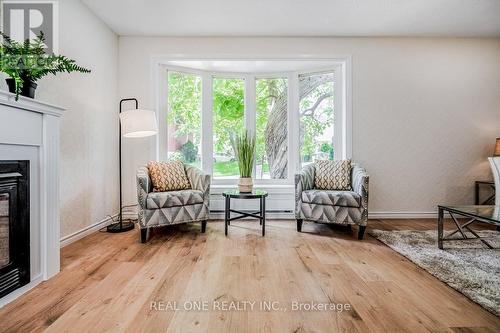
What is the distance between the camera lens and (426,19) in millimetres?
3266

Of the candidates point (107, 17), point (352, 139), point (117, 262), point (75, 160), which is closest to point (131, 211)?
point (75, 160)

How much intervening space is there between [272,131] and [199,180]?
1.54 meters

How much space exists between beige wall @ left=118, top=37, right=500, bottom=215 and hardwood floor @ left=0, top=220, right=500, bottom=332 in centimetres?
151

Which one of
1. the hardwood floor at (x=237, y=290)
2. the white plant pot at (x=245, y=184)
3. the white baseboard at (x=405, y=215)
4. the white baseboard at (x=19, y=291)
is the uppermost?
the white plant pot at (x=245, y=184)

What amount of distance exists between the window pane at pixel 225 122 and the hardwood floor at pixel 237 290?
157 centimetres

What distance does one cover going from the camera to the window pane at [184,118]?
396 centimetres

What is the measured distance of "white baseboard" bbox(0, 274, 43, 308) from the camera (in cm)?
153

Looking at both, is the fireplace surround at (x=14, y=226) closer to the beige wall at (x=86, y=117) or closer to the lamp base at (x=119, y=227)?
the beige wall at (x=86, y=117)

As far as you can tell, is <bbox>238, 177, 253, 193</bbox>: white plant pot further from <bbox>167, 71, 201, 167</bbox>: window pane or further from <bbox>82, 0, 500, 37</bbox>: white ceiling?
<bbox>82, 0, 500, 37</bbox>: white ceiling

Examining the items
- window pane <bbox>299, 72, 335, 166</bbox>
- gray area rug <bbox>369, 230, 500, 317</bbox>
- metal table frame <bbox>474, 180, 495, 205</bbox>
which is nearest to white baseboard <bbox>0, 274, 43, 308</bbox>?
gray area rug <bbox>369, 230, 500, 317</bbox>

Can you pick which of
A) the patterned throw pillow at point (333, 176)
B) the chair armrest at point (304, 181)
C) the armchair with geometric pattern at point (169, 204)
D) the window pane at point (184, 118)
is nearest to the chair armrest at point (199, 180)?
the armchair with geometric pattern at point (169, 204)

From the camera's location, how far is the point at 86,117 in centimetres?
296

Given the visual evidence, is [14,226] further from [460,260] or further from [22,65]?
[460,260]

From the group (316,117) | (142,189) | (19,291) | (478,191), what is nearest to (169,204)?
(142,189)
